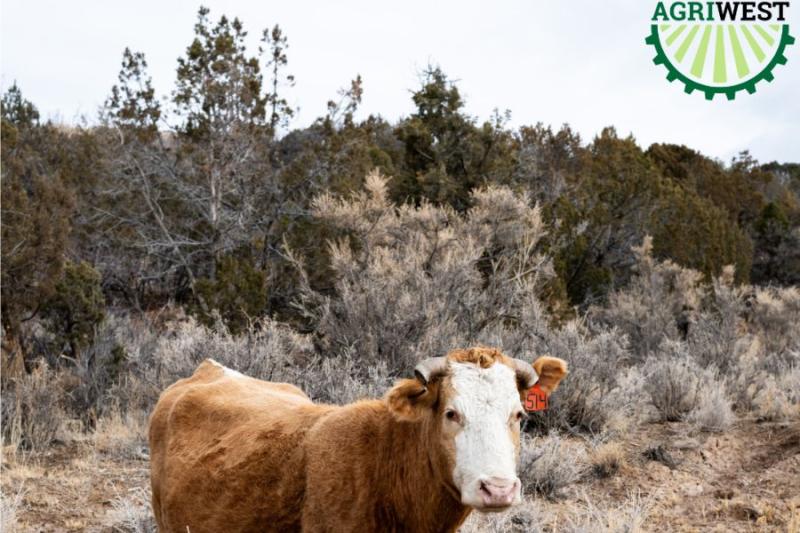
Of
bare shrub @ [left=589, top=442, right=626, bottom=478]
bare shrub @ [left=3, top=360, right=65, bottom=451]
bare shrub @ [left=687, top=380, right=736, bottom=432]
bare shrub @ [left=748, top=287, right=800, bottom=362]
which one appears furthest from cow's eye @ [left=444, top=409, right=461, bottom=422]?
bare shrub @ [left=748, top=287, right=800, bottom=362]

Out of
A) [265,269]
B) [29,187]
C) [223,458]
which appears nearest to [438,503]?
[223,458]

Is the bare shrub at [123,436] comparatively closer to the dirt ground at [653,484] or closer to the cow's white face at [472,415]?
the dirt ground at [653,484]

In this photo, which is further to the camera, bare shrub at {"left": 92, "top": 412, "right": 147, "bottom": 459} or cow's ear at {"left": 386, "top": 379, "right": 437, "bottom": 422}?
bare shrub at {"left": 92, "top": 412, "right": 147, "bottom": 459}

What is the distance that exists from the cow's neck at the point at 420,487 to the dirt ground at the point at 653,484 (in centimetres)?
253

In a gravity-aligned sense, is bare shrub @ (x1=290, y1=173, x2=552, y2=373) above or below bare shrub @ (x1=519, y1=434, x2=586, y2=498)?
above

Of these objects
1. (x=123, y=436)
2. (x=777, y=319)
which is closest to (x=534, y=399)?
(x=123, y=436)

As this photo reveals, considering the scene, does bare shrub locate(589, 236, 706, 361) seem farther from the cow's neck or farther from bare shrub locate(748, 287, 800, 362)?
the cow's neck

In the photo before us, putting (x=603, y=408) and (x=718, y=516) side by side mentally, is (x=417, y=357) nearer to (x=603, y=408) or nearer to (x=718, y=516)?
(x=603, y=408)

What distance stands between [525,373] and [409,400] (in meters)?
0.56

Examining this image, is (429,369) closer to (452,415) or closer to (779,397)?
(452,415)

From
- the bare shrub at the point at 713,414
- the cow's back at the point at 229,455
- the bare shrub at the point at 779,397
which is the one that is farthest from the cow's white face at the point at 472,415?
the bare shrub at the point at 779,397

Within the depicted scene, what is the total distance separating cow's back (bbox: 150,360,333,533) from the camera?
389 cm

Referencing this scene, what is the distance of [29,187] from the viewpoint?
1470cm

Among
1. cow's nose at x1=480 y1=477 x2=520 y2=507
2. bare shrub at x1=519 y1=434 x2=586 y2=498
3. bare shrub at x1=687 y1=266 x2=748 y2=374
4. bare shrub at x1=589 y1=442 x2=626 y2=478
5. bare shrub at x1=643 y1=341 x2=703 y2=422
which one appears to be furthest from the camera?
bare shrub at x1=687 y1=266 x2=748 y2=374
